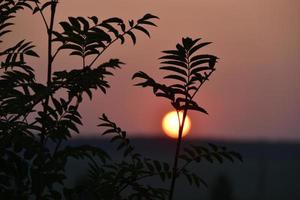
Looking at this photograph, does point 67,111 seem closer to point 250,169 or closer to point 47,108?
point 47,108

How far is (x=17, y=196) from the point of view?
4375 mm

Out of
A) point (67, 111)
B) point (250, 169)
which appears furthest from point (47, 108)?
point (250, 169)

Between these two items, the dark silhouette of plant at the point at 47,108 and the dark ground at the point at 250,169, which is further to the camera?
the dark ground at the point at 250,169

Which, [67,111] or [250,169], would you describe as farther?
[250,169]

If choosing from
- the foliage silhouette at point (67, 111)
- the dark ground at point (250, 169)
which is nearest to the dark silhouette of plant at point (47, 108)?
the foliage silhouette at point (67, 111)

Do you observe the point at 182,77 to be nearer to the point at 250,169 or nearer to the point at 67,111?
the point at 67,111

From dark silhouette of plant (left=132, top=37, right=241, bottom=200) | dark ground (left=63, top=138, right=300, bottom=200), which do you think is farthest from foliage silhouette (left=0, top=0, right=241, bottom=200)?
dark ground (left=63, top=138, right=300, bottom=200)

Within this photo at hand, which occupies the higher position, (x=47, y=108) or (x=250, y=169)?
(x=47, y=108)

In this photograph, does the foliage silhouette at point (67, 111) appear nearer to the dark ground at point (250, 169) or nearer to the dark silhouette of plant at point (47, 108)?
the dark silhouette of plant at point (47, 108)

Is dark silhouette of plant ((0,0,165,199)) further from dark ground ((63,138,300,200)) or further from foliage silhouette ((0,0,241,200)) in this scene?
dark ground ((63,138,300,200))

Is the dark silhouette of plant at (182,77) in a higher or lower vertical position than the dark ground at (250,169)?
higher

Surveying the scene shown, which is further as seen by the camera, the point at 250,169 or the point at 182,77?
the point at 250,169

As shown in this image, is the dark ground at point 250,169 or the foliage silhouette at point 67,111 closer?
the foliage silhouette at point 67,111

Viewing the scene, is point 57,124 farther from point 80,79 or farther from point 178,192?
point 178,192
